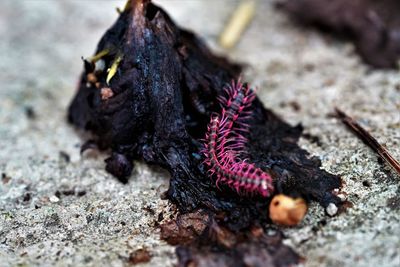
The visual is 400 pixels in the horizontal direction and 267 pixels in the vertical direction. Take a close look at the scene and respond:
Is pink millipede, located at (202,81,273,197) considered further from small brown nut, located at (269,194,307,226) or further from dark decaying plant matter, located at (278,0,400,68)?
dark decaying plant matter, located at (278,0,400,68)

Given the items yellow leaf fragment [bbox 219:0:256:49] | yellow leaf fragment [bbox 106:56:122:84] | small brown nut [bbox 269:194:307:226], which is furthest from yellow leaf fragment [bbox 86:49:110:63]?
yellow leaf fragment [bbox 219:0:256:49]

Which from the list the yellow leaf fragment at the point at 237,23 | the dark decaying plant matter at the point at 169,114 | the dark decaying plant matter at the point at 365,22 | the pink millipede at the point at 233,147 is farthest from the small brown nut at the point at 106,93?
the dark decaying plant matter at the point at 365,22

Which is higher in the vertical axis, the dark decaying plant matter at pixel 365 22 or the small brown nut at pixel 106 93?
the dark decaying plant matter at pixel 365 22

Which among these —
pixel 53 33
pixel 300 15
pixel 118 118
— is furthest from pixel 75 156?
pixel 300 15

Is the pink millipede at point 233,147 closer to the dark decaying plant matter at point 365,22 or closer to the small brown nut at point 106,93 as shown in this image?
the small brown nut at point 106,93

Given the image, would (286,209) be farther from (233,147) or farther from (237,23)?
(237,23)

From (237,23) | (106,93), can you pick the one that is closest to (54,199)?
(106,93)
